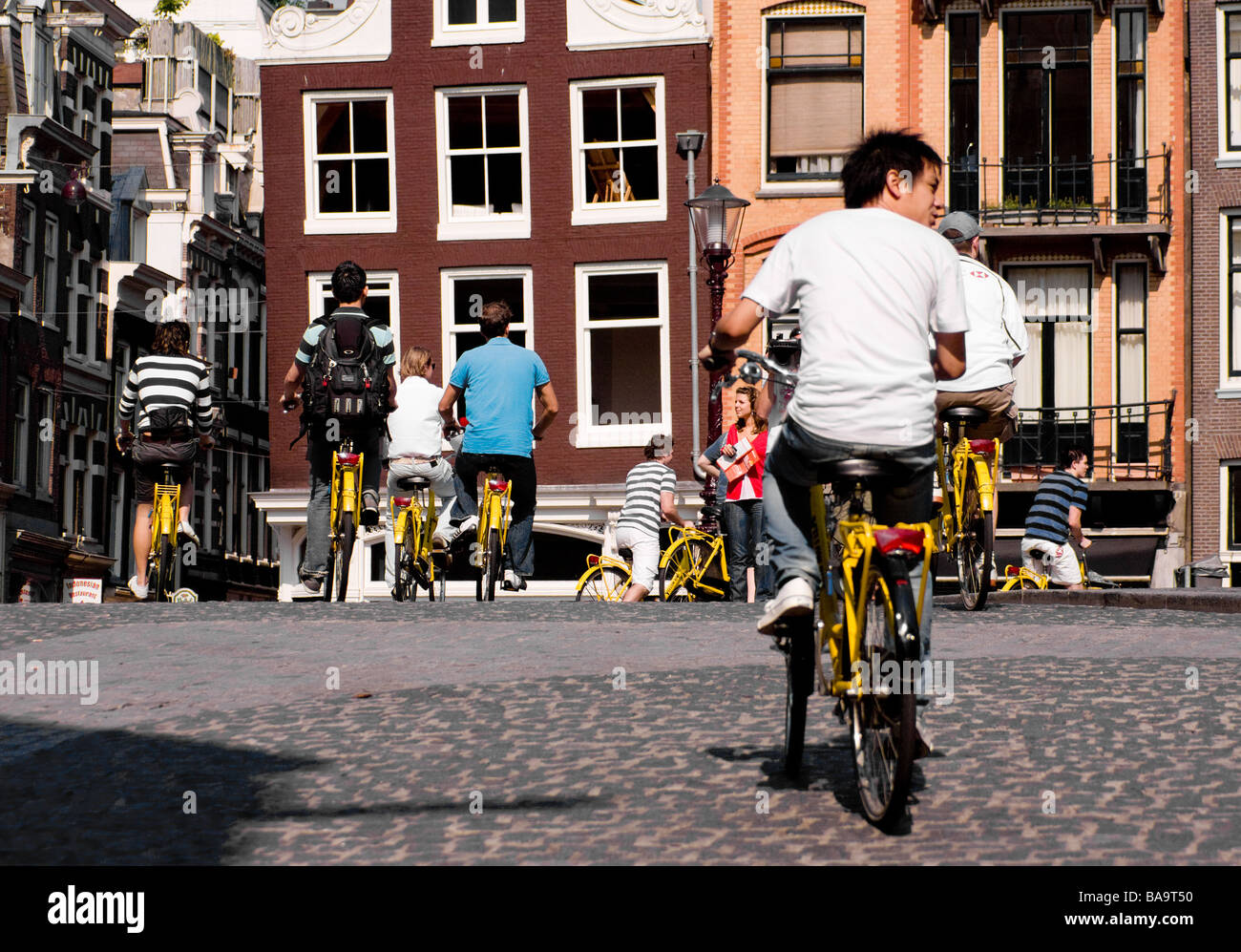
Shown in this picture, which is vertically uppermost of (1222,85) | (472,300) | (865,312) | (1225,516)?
(1222,85)

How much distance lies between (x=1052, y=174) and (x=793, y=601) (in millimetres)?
25825

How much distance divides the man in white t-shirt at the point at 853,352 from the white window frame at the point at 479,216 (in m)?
26.3

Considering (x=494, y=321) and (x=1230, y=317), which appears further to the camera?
(x=1230, y=317)

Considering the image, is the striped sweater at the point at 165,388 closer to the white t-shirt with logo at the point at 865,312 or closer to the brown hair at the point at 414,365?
the brown hair at the point at 414,365

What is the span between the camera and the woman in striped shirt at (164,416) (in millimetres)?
14055

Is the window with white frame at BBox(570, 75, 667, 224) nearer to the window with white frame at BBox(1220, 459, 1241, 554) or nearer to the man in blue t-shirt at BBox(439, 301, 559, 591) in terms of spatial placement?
the window with white frame at BBox(1220, 459, 1241, 554)

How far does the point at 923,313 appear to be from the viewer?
606 centimetres

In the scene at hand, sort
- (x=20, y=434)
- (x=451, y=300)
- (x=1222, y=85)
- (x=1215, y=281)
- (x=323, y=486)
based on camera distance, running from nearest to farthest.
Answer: (x=323, y=486) → (x=1215, y=281) → (x=1222, y=85) → (x=451, y=300) → (x=20, y=434)

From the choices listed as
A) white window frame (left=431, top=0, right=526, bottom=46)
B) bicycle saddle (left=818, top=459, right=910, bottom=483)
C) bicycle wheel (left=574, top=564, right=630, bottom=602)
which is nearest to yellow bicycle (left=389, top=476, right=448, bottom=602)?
bicycle wheel (left=574, top=564, right=630, bottom=602)

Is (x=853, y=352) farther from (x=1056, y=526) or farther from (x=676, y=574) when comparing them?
(x=676, y=574)

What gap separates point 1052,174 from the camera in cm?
3072

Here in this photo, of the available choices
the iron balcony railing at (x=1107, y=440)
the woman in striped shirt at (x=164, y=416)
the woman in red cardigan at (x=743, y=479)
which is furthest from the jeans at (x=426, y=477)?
the iron balcony railing at (x=1107, y=440)

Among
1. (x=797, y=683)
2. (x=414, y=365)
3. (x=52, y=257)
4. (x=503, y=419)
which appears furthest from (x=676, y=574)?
(x=52, y=257)
